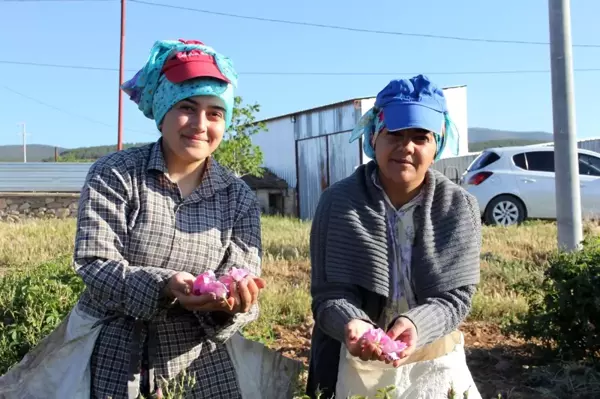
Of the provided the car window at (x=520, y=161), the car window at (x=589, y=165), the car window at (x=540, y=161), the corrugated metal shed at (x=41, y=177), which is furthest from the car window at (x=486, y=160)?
the corrugated metal shed at (x=41, y=177)

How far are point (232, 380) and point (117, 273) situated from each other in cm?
62

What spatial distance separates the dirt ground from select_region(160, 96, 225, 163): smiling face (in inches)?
76.2

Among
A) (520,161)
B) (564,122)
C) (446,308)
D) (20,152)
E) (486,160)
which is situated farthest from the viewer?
(20,152)

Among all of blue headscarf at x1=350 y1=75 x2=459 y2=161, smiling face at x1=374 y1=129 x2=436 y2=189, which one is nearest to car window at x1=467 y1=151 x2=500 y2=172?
blue headscarf at x1=350 y1=75 x2=459 y2=161

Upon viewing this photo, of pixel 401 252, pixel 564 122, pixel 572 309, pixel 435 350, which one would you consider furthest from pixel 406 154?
pixel 564 122

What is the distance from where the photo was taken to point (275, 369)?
2555 millimetres

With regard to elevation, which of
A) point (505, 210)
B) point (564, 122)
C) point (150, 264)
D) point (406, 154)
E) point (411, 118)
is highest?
point (564, 122)

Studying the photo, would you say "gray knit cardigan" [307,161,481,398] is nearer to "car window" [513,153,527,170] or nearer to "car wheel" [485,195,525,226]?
"car wheel" [485,195,525,226]

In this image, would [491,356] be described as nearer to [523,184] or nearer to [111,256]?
[111,256]

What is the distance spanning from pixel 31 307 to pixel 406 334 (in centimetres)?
271

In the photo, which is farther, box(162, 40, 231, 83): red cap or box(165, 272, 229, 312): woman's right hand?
box(162, 40, 231, 83): red cap

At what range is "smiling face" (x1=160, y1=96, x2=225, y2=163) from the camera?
2.32m

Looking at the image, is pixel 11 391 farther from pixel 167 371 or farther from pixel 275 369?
pixel 275 369

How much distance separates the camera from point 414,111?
7.72 feet
